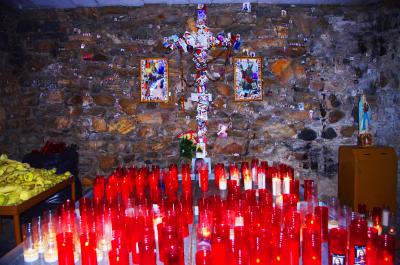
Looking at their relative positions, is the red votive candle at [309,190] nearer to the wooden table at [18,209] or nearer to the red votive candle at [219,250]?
the red votive candle at [219,250]

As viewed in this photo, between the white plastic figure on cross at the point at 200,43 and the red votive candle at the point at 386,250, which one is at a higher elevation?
the white plastic figure on cross at the point at 200,43

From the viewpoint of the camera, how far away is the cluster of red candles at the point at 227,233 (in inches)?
57.7

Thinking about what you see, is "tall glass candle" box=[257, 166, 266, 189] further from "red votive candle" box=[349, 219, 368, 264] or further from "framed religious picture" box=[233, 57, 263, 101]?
"framed religious picture" box=[233, 57, 263, 101]

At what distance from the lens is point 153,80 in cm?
438

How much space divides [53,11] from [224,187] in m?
3.46

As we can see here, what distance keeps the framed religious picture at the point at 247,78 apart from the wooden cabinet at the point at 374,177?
1.48 meters

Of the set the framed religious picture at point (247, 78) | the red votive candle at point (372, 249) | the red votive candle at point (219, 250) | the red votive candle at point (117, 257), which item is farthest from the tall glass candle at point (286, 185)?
the framed religious picture at point (247, 78)

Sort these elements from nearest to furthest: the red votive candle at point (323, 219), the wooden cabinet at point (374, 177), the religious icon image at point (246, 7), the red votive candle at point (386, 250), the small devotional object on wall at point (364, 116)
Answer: the red votive candle at point (386, 250)
the red votive candle at point (323, 219)
the wooden cabinet at point (374, 177)
the religious icon image at point (246, 7)
the small devotional object on wall at point (364, 116)

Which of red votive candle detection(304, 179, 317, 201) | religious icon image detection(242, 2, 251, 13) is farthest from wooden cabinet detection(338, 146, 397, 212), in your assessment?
religious icon image detection(242, 2, 251, 13)

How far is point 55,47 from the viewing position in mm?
4449

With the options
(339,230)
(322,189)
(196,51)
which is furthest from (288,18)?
(339,230)

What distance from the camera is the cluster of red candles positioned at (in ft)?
4.81

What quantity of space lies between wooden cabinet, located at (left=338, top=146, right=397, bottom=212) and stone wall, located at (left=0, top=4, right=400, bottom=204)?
46 cm

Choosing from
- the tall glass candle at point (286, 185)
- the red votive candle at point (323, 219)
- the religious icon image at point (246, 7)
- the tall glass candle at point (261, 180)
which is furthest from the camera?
the religious icon image at point (246, 7)
